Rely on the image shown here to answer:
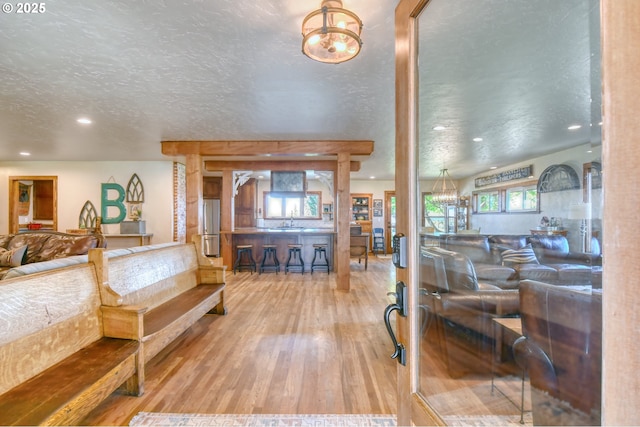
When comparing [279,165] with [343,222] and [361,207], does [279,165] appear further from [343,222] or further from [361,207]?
[361,207]

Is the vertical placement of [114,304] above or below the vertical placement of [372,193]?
below

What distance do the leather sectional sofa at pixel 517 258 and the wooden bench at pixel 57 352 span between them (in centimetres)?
230

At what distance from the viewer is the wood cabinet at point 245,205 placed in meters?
9.50

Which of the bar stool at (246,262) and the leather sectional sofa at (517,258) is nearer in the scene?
the leather sectional sofa at (517,258)

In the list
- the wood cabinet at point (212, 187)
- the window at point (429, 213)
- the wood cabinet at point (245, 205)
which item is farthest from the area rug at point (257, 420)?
the wood cabinet at point (245, 205)

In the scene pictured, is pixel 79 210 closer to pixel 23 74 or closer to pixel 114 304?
pixel 23 74

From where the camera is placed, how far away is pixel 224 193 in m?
6.63

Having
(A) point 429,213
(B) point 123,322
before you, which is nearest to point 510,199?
(A) point 429,213

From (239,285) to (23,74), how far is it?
385 cm

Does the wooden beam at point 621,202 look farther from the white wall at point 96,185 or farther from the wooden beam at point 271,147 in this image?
the white wall at point 96,185

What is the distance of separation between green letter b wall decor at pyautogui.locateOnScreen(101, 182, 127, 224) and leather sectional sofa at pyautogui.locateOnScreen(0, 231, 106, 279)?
2.39m

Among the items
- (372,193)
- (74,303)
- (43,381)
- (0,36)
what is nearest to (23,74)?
(0,36)

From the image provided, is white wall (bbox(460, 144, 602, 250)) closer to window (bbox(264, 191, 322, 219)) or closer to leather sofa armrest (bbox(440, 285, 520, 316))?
leather sofa armrest (bbox(440, 285, 520, 316))

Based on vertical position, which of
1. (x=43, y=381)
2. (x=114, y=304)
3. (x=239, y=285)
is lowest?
(x=239, y=285)
